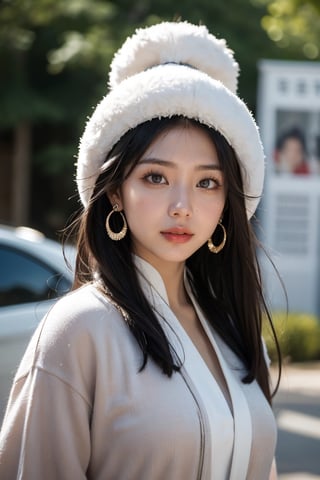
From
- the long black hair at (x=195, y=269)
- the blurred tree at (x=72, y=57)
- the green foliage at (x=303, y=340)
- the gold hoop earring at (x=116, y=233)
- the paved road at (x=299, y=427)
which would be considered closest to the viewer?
the long black hair at (x=195, y=269)

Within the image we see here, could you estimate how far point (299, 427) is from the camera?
7688mm

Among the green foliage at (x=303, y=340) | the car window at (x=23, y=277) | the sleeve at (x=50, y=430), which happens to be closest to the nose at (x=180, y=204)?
the sleeve at (x=50, y=430)

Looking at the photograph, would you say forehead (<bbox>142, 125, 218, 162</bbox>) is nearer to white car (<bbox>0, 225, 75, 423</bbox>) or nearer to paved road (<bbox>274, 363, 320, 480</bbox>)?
white car (<bbox>0, 225, 75, 423</bbox>)

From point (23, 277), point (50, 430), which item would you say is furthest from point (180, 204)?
point (23, 277)

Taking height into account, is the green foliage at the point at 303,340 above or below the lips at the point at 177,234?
below

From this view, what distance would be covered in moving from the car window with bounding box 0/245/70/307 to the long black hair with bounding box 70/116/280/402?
257cm

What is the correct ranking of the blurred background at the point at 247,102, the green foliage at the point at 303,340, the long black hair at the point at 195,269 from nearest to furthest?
the long black hair at the point at 195,269 < the blurred background at the point at 247,102 < the green foliage at the point at 303,340

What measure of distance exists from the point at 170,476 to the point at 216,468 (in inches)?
5.1

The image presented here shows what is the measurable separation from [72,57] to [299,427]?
1046 cm

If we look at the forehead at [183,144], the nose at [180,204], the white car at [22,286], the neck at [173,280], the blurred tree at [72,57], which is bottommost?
the white car at [22,286]

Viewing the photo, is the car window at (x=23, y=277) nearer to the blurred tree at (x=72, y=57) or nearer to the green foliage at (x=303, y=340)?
the green foliage at (x=303, y=340)

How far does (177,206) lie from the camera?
2.41 m

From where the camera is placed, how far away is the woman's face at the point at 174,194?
95.5 inches

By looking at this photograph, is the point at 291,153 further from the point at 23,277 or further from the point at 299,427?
the point at 23,277
